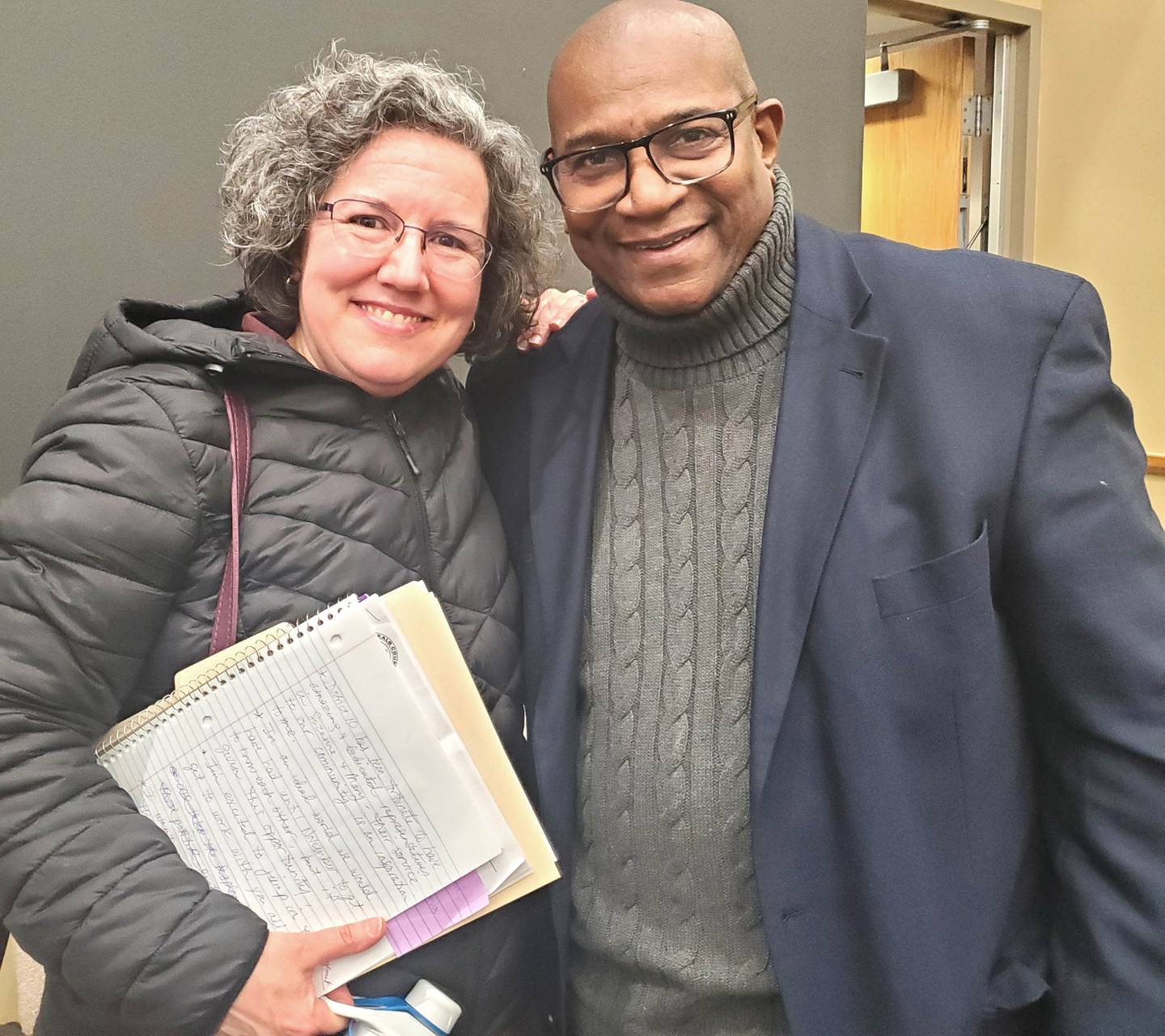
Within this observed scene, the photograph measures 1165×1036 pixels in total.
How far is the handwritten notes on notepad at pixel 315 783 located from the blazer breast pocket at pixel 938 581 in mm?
468

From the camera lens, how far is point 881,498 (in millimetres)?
1021

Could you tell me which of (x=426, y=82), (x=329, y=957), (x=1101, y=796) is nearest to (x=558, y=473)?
(x=426, y=82)

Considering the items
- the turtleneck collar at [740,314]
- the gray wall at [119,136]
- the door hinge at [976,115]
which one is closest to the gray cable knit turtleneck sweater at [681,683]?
the turtleneck collar at [740,314]

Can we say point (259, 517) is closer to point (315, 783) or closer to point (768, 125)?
point (315, 783)

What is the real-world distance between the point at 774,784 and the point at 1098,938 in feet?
1.23

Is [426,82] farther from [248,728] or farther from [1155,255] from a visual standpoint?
[1155,255]

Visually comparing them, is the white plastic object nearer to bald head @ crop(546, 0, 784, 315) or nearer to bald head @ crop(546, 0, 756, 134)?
bald head @ crop(546, 0, 784, 315)

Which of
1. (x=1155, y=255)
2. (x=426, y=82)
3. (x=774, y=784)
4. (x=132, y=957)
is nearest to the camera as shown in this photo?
(x=132, y=957)

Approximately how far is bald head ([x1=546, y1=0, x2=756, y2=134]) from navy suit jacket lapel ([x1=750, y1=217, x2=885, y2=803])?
0.83 feet

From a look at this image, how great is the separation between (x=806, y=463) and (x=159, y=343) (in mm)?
676

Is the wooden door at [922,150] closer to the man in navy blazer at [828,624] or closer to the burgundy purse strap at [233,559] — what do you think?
the man in navy blazer at [828,624]

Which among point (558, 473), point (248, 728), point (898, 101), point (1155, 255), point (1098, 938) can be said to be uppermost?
point (898, 101)

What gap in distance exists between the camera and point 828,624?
1003 millimetres

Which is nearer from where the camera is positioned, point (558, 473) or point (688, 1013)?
point (688, 1013)
